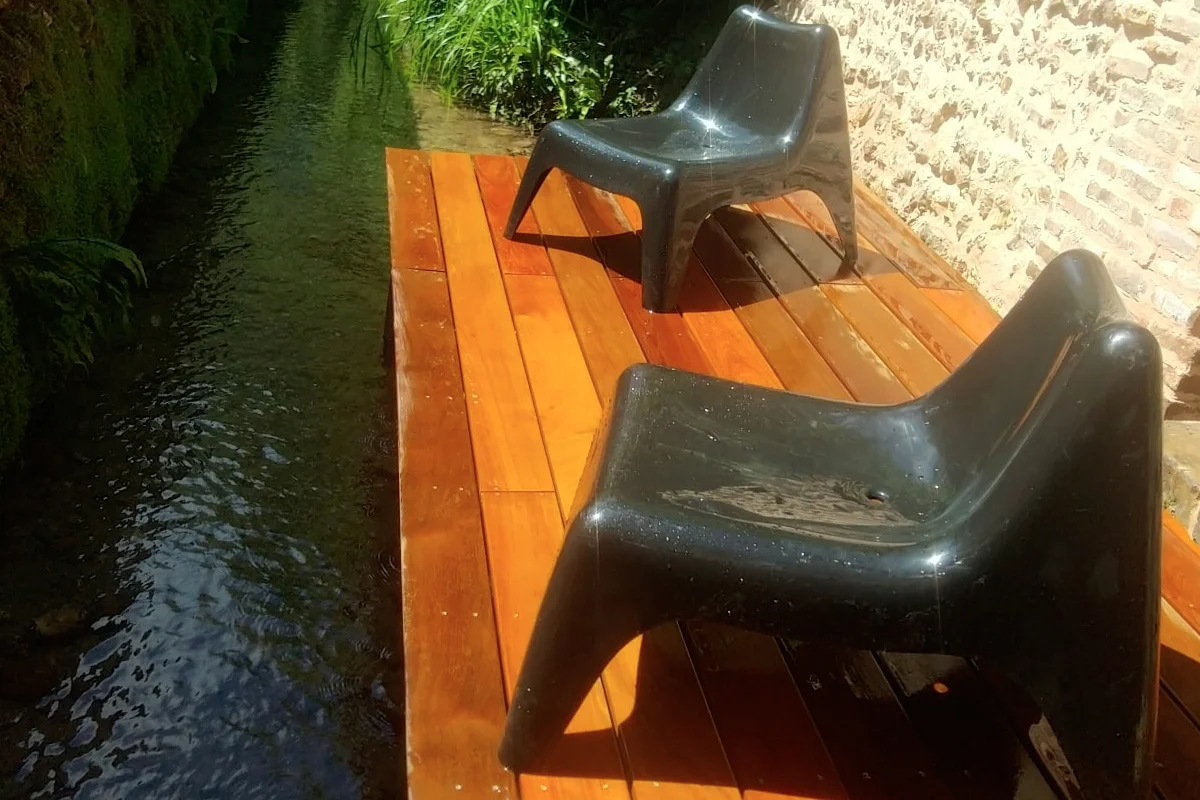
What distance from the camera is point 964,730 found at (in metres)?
1.61

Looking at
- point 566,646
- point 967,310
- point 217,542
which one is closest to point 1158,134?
point 967,310

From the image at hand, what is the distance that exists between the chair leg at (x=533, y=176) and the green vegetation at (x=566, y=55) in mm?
2876

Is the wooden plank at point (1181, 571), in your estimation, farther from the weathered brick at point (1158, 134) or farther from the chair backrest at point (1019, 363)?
the weathered brick at point (1158, 134)

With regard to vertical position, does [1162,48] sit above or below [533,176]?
above

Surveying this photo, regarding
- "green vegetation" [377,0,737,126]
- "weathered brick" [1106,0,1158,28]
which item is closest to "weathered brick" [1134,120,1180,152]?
"weathered brick" [1106,0,1158,28]

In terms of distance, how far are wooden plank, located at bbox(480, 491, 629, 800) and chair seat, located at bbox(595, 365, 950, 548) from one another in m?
0.27

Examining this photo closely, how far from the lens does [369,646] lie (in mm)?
2225

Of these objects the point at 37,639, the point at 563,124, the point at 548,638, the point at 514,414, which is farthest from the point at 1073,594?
the point at 563,124

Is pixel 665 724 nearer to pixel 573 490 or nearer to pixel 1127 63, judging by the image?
pixel 573 490

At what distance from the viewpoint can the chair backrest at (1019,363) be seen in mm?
1377

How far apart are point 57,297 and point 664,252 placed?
1534 millimetres

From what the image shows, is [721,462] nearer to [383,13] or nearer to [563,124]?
[563,124]

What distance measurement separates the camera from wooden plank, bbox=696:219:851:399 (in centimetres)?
255

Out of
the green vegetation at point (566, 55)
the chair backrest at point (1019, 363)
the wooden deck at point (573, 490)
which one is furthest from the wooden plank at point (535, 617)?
the green vegetation at point (566, 55)
